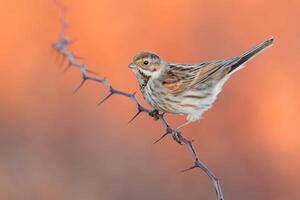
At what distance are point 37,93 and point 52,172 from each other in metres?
1.55

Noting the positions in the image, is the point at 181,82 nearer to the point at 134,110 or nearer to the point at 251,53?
the point at 251,53

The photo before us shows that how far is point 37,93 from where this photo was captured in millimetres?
12398

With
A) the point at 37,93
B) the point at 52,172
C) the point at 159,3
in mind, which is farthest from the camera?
the point at 159,3

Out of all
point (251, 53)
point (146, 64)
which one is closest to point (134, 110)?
point (146, 64)

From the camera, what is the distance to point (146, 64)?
7.40m

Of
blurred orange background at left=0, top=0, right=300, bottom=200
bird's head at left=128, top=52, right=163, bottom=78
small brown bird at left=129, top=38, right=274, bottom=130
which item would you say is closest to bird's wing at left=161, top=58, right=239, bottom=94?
small brown bird at left=129, top=38, right=274, bottom=130

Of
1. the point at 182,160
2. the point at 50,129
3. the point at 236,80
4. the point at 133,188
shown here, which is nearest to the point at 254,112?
the point at 236,80

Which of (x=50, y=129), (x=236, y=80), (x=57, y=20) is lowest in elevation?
(x=50, y=129)

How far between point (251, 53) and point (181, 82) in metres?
0.78

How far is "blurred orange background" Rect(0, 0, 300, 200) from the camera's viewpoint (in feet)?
37.7

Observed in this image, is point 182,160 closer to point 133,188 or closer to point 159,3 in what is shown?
point 133,188

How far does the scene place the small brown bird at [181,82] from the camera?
7.42m

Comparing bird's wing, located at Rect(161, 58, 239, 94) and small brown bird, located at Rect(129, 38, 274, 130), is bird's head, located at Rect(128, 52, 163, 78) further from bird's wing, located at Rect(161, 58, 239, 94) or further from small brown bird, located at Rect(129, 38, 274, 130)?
bird's wing, located at Rect(161, 58, 239, 94)

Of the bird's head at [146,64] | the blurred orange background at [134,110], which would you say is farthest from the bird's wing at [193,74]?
the blurred orange background at [134,110]
